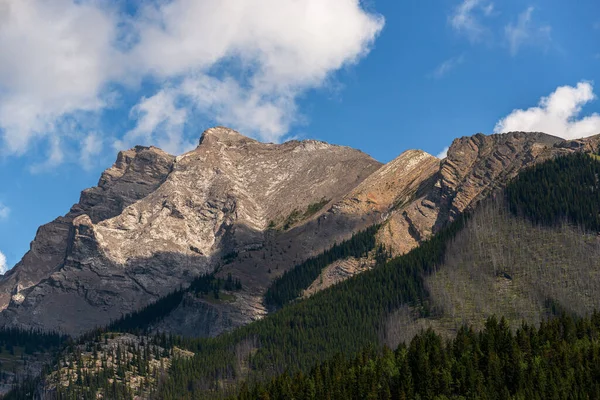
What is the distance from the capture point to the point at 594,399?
19812 cm
